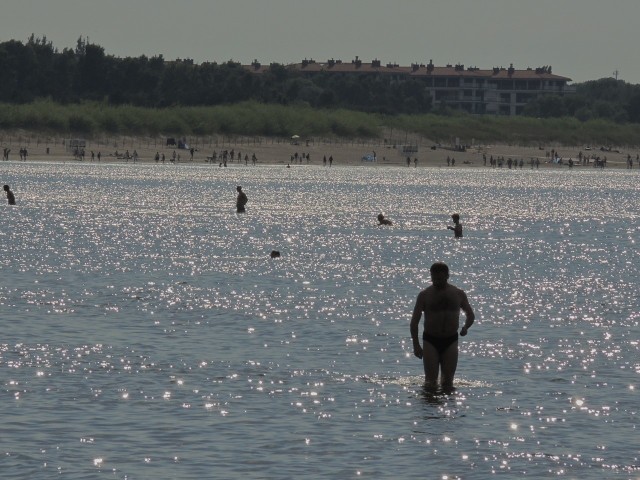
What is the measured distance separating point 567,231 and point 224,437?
2423 inches

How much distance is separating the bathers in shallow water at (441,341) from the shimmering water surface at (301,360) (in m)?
0.79

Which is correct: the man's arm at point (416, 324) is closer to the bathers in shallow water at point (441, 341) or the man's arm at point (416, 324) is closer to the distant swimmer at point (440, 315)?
the distant swimmer at point (440, 315)

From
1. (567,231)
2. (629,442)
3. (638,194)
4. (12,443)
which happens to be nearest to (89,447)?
(12,443)

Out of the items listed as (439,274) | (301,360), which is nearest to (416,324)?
(439,274)

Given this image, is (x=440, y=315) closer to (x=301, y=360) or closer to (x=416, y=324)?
(x=416, y=324)

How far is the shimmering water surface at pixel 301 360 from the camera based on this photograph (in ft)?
62.3

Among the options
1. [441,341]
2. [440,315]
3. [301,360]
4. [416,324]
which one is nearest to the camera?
[416,324]

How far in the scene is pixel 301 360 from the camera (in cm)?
2669

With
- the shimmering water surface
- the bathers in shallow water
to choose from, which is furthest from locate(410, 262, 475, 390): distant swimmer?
the shimmering water surface

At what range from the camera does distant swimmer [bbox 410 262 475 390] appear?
71.9ft

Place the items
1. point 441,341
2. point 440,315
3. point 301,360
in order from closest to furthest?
point 440,315
point 441,341
point 301,360

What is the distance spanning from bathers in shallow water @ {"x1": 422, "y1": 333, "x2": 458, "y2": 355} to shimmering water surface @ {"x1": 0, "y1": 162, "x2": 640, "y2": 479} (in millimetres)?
791

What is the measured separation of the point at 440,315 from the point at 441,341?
1.86ft

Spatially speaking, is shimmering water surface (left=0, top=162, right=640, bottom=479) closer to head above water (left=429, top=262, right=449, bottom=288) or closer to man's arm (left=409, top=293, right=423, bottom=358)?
man's arm (left=409, top=293, right=423, bottom=358)
